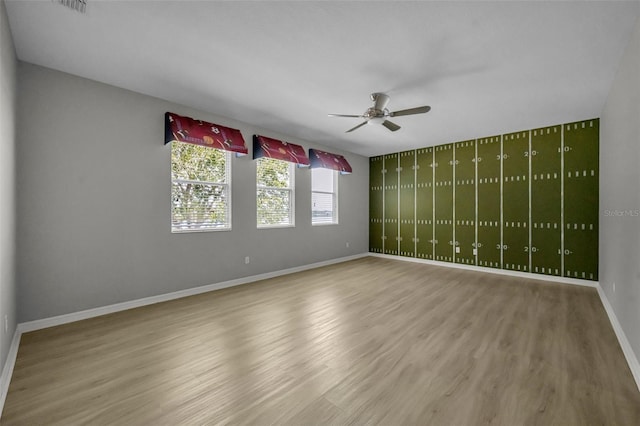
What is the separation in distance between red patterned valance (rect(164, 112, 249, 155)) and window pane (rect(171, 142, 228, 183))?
0.22 meters

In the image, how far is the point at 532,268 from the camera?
17.0ft

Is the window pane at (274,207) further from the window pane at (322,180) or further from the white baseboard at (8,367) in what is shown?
the white baseboard at (8,367)

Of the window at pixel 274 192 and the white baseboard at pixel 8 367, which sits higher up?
the window at pixel 274 192

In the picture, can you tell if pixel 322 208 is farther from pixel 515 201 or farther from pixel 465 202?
pixel 515 201

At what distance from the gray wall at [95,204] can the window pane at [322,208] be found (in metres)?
2.03

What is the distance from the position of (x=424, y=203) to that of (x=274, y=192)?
3.53 metres

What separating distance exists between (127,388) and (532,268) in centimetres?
617

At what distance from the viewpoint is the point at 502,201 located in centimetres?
549

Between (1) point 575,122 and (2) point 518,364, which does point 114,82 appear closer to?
(2) point 518,364

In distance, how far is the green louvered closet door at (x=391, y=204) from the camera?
709 cm

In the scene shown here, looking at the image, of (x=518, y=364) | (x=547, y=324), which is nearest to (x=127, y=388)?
(x=518, y=364)

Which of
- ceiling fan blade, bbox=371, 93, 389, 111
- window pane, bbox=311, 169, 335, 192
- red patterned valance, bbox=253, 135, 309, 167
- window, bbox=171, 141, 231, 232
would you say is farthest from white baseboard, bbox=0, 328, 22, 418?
window pane, bbox=311, 169, 335, 192

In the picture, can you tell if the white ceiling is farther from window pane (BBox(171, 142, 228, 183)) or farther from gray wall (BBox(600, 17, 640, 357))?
window pane (BBox(171, 142, 228, 183))

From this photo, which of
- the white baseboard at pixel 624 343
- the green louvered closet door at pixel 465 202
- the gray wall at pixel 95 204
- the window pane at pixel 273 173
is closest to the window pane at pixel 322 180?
the window pane at pixel 273 173
